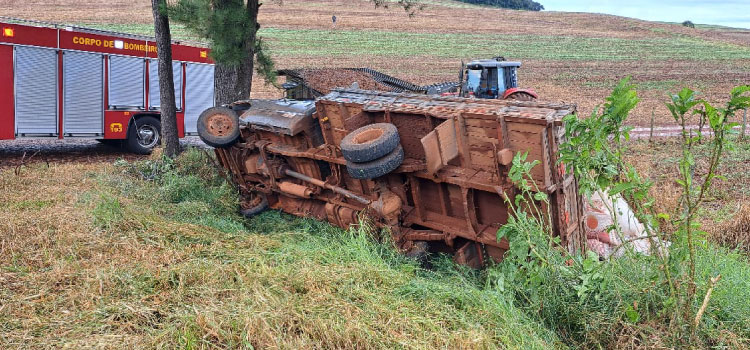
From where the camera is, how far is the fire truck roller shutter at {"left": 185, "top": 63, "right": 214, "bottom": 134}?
16938mm

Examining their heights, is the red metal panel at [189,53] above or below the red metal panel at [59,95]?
above

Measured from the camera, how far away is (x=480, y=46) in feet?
157

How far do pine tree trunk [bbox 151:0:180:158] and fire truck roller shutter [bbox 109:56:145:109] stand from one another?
13.6ft

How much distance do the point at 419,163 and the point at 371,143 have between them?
24.3 inches

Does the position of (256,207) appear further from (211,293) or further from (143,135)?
(143,135)

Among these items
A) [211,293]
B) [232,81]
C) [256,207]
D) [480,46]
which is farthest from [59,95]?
[480,46]

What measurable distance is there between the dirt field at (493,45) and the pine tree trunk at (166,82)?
1437 centimetres

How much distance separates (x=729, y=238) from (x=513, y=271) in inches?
172

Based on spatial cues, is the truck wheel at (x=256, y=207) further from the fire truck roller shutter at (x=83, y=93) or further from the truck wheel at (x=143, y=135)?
the truck wheel at (x=143, y=135)

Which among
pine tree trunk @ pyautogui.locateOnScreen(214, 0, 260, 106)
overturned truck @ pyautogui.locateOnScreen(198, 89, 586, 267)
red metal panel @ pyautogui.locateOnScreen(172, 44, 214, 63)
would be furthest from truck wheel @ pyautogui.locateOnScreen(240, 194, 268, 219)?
red metal panel @ pyautogui.locateOnScreen(172, 44, 214, 63)

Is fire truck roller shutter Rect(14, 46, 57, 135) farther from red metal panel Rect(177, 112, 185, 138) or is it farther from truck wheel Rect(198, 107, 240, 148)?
truck wheel Rect(198, 107, 240, 148)

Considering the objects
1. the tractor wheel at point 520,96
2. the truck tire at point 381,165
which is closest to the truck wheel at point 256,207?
the truck tire at point 381,165

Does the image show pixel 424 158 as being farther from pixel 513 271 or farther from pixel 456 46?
pixel 456 46

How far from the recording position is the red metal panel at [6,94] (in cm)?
1323
